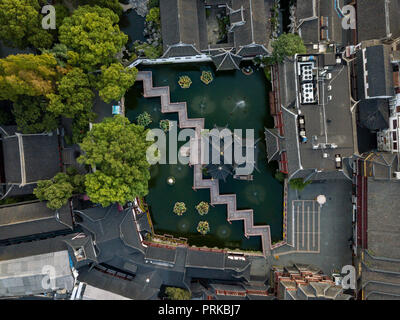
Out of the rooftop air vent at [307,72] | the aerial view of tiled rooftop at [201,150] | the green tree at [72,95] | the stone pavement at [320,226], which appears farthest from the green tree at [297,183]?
the green tree at [72,95]

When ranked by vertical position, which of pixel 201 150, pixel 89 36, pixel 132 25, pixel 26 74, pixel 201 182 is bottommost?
pixel 201 182

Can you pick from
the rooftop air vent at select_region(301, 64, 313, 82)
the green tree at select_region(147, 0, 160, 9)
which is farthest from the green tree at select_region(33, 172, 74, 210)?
the rooftop air vent at select_region(301, 64, 313, 82)

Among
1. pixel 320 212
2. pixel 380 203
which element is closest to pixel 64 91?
pixel 320 212

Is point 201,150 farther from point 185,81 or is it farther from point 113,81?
point 113,81

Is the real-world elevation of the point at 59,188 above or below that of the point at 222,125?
below

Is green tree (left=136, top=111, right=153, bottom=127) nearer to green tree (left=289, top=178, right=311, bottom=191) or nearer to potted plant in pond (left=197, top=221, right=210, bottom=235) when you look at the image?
potted plant in pond (left=197, top=221, right=210, bottom=235)

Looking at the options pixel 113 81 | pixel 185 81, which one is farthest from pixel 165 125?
pixel 113 81

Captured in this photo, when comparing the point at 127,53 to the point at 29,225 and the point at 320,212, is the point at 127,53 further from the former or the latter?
the point at 320,212
